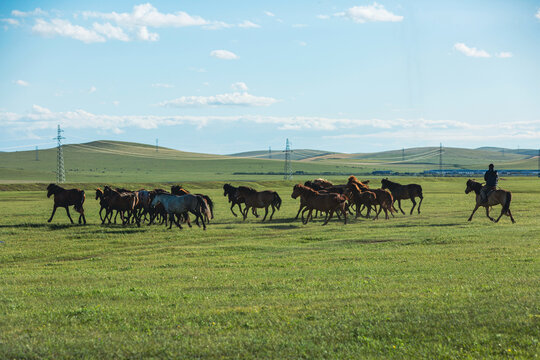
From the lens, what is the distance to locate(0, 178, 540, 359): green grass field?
822 centimetres

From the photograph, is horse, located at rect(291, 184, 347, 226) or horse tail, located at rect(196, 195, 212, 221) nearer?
horse tail, located at rect(196, 195, 212, 221)

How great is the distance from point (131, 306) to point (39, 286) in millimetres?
3867

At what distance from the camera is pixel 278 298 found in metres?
11.3

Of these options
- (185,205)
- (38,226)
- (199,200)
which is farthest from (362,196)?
(38,226)

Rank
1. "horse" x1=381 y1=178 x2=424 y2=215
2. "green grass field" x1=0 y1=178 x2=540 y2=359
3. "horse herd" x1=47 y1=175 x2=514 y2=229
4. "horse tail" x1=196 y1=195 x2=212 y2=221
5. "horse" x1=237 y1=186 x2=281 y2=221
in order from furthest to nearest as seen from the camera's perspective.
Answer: "horse" x1=381 y1=178 x2=424 y2=215, "horse" x1=237 y1=186 x2=281 y2=221, "horse herd" x1=47 y1=175 x2=514 y2=229, "horse tail" x1=196 y1=195 x2=212 y2=221, "green grass field" x1=0 y1=178 x2=540 y2=359

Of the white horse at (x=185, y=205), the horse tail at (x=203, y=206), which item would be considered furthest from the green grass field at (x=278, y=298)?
the white horse at (x=185, y=205)

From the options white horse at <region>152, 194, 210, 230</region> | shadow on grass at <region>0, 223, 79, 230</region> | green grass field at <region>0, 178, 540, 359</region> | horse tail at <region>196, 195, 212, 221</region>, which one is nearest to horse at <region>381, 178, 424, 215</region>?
green grass field at <region>0, 178, 540, 359</region>

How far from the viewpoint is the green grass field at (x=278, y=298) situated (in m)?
8.22

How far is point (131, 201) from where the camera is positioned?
29.2 meters

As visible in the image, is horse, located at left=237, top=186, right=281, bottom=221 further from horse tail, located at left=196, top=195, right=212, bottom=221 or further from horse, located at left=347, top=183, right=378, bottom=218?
horse tail, located at left=196, top=195, right=212, bottom=221

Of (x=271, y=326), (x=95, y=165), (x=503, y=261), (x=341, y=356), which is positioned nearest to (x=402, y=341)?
(x=341, y=356)

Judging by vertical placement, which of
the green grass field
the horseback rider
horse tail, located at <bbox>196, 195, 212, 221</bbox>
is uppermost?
the horseback rider

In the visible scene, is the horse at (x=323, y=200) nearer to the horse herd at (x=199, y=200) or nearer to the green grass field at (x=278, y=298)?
the horse herd at (x=199, y=200)

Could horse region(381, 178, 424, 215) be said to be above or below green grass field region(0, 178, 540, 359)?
above
